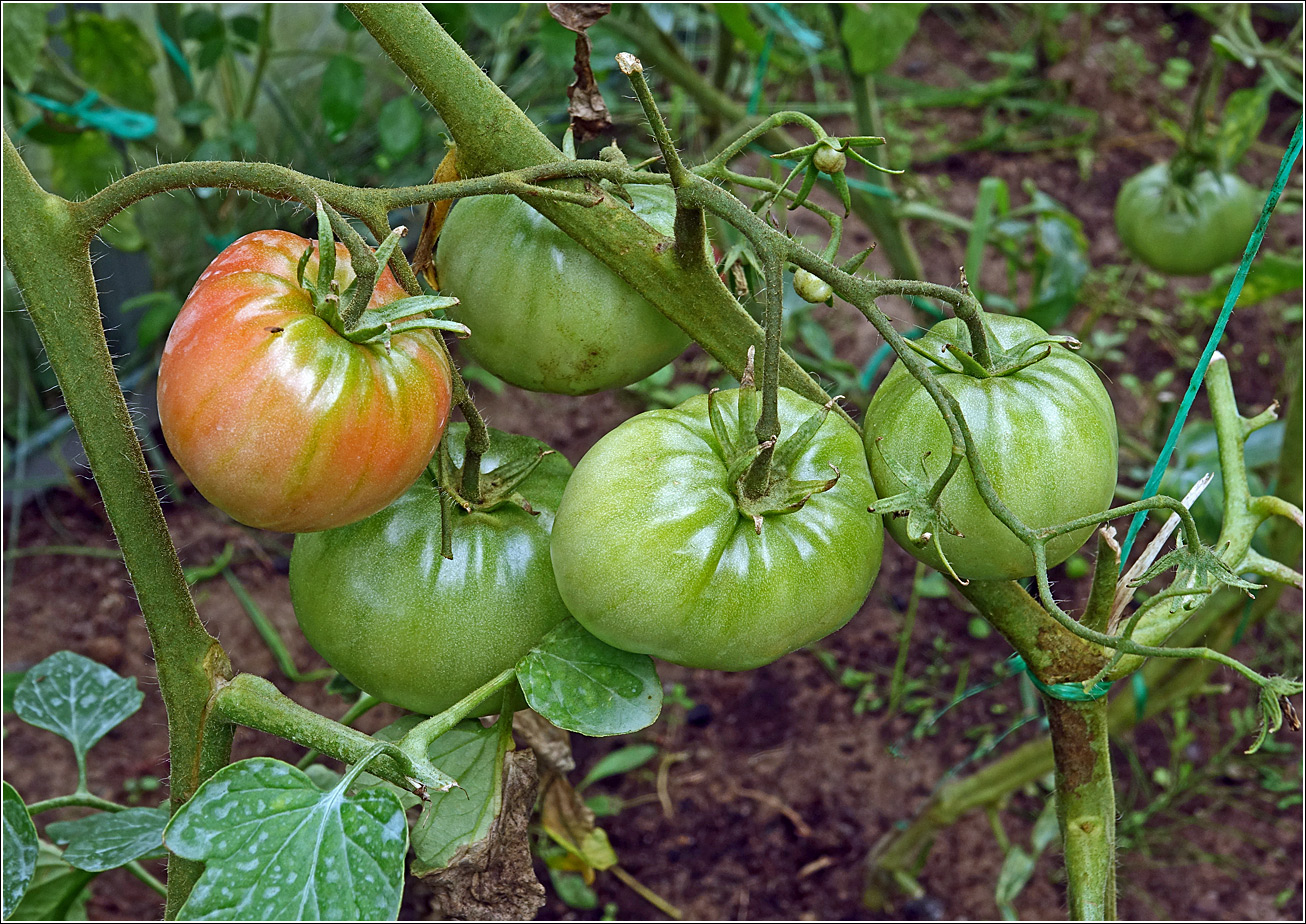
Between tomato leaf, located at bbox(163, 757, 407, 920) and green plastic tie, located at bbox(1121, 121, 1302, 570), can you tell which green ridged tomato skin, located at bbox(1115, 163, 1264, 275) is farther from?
tomato leaf, located at bbox(163, 757, 407, 920)

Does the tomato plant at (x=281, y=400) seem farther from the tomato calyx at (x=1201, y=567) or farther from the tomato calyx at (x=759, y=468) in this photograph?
the tomato calyx at (x=1201, y=567)

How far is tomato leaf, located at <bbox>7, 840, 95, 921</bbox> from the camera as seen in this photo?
0.95 meters

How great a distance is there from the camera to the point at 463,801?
0.72m

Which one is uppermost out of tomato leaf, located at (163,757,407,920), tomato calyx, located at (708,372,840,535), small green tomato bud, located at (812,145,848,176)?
small green tomato bud, located at (812,145,848,176)

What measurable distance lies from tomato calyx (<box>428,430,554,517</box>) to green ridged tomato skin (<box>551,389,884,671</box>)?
93mm

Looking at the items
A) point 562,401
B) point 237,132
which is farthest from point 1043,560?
point 562,401

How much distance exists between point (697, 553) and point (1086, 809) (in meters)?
0.41

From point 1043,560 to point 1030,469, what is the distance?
0.22 ft

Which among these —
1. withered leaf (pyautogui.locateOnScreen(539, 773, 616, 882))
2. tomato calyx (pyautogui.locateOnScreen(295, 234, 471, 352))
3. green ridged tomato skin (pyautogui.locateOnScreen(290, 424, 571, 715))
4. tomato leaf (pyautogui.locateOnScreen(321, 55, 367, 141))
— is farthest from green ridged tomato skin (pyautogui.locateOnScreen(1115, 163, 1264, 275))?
tomato calyx (pyautogui.locateOnScreen(295, 234, 471, 352))

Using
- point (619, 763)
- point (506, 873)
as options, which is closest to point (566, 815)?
point (506, 873)

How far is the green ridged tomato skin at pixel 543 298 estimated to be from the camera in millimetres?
688

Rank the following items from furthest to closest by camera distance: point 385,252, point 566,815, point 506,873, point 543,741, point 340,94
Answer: point 340,94, point 566,815, point 543,741, point 506,873, point 385,252

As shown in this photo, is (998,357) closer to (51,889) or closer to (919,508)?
(919,508)

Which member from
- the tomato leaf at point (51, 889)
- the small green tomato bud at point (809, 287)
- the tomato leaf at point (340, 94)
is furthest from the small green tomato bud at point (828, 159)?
the tomato leaf at point (340, 94)
